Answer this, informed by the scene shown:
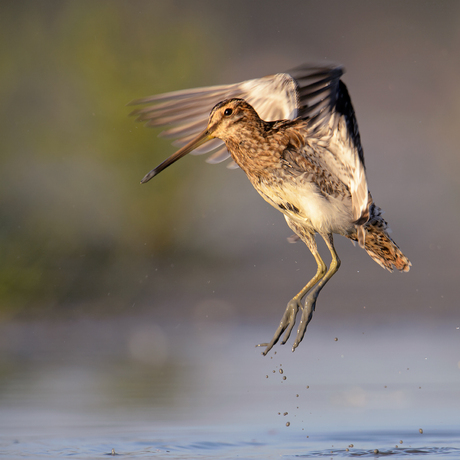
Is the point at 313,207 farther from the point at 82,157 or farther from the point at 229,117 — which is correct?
the point at 82,157

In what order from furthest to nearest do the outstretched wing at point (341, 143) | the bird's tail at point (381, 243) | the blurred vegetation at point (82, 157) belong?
the blurred vegetation at point (82, 157)
the bird's tail at point (381, 243)
the outstretched wing at point (341, 143)

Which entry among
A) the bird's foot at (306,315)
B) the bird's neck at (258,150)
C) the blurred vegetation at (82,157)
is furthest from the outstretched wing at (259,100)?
the blurred vegetation at (82,157)

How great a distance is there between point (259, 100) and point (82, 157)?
22.6 ft

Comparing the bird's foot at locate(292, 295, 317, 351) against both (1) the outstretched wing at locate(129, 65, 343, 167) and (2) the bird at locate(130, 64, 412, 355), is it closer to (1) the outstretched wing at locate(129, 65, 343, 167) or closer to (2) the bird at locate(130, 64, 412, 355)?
(2) the bird at locate(130, 64, 412, 355)

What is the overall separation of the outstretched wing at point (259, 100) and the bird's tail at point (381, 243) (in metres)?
0.82

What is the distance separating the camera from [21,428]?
6023 millimetres

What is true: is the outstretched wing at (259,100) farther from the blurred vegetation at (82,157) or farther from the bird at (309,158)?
the blurred vegetation at (82,157)

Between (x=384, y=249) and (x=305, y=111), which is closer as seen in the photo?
(x=305, y=111)

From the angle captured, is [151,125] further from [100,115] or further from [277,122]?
[100,115]

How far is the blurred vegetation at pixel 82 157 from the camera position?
39.5ft

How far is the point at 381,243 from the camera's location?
622cm

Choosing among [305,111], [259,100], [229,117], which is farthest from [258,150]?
[259,100]

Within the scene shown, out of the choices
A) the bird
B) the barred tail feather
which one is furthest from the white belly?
the barred tail feather

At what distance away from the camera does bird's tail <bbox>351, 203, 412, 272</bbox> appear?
20.1ft
